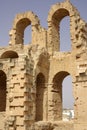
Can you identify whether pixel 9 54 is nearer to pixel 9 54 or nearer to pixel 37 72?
pixel 9 54

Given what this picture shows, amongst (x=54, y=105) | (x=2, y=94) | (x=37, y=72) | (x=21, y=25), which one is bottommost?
(x=54, y=105)

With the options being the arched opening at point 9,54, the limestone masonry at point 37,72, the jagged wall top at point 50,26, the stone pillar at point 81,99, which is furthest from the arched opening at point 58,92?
the stone pillar at point 81,99

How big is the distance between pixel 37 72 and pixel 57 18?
19.5ft

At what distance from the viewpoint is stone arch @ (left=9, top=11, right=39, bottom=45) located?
70.2 feet

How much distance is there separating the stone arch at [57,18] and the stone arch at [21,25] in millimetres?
1352

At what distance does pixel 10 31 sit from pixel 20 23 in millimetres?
1100

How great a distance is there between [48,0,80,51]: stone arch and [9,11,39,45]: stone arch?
1352 millimetres

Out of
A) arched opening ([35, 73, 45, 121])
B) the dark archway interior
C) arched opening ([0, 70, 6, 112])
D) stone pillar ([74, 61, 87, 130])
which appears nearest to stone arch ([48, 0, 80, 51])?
the dark archway interior

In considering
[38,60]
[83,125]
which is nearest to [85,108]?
[83,125]

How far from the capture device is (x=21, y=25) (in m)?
22.7

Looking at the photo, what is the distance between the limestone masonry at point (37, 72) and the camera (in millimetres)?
15312

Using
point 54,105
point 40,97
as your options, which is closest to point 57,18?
point 40,97

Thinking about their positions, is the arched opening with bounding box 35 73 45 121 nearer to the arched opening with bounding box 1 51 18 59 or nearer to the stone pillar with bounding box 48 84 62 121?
the stone pillar with bounding box 48 84 62 121

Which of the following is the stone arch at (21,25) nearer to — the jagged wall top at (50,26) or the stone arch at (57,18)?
the jagged wall top at (50,26)
